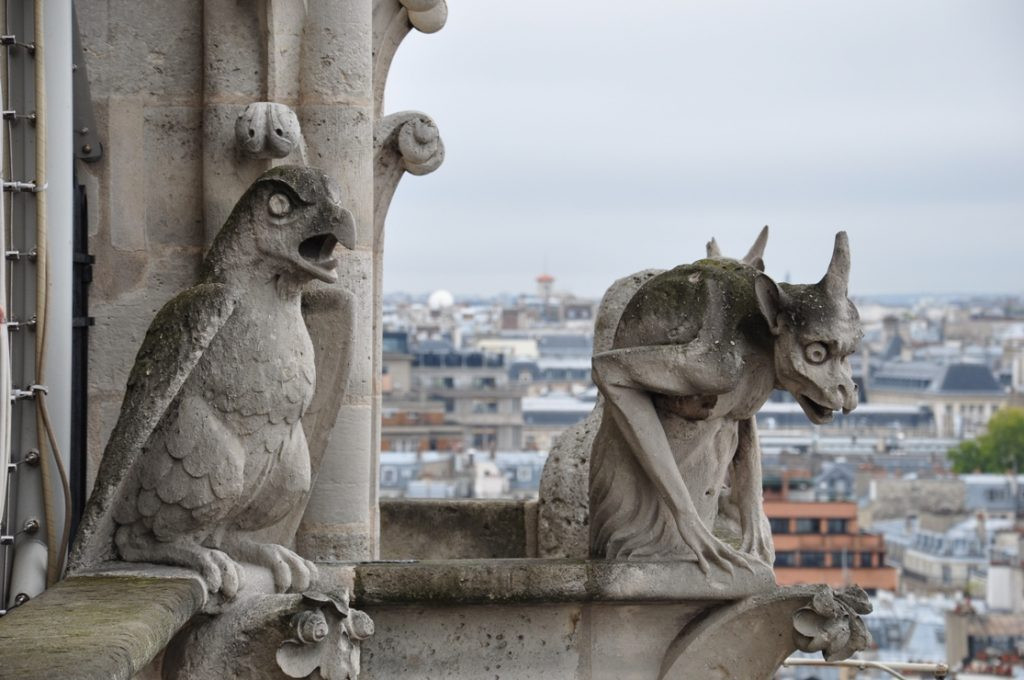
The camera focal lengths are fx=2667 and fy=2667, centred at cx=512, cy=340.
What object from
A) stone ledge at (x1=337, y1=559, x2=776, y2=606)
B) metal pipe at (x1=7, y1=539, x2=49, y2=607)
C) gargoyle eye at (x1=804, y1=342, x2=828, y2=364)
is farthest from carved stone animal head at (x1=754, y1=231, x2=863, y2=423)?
metal pipe at (x1=7, y1=539, x2=49, y2=607)

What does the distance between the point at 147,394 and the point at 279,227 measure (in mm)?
569

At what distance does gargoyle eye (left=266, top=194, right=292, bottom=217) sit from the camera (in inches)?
278

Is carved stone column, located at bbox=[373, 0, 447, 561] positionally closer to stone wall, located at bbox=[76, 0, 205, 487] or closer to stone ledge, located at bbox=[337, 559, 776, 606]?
stone wall, located at bbox=[76, 0, 205, 487]

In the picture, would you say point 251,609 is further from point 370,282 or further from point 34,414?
point 370,282

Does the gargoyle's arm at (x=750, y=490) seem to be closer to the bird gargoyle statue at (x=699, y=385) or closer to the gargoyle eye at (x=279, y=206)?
the bird gargoyle statue at (x=699, y=385)

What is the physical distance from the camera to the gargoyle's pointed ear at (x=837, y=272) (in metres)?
7.54

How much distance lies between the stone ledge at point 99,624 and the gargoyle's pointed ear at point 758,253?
7.32 ft

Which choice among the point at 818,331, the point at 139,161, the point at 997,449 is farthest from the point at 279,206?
the point at 997,449

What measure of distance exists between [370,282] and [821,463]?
→ 95.6 m

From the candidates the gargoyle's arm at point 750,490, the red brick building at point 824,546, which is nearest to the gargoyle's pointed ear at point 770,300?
the gargoyle's arm at point 750,490

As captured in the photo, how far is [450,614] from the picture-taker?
781cm

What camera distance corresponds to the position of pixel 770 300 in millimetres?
7617

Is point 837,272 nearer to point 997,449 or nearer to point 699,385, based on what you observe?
point 699,385

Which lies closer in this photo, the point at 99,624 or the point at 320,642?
the point at 99,624
